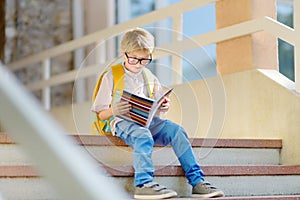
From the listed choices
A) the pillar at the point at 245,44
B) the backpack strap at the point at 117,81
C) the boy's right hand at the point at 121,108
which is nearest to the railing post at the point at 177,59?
the pillar at the point at 245,44

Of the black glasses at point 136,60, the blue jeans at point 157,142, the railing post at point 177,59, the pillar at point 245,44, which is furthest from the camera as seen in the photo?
the pillar at point 245,44

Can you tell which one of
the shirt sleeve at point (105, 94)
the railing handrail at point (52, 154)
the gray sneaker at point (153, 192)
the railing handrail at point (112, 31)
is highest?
the railing handrail at point (112, 31)

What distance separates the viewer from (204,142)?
10.7 ft

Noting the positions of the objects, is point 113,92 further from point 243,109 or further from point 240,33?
point 240,33

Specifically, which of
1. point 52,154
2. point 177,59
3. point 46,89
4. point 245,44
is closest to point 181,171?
point 177,59

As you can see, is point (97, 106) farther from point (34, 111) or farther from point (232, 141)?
point (34, 111)

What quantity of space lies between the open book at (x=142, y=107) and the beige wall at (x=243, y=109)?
24 cm

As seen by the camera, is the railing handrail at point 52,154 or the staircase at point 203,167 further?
the staircase at point 203,167

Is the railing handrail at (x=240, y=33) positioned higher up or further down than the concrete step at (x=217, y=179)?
higher up

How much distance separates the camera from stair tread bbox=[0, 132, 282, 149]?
301 centimetres

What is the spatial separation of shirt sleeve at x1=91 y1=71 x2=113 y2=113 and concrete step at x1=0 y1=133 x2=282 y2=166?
15 cm

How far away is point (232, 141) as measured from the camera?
3.46 meters

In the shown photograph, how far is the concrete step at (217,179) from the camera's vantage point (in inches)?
107

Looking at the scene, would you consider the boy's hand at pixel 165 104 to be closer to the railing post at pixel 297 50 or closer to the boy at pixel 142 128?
the boy at pixel 142 128
